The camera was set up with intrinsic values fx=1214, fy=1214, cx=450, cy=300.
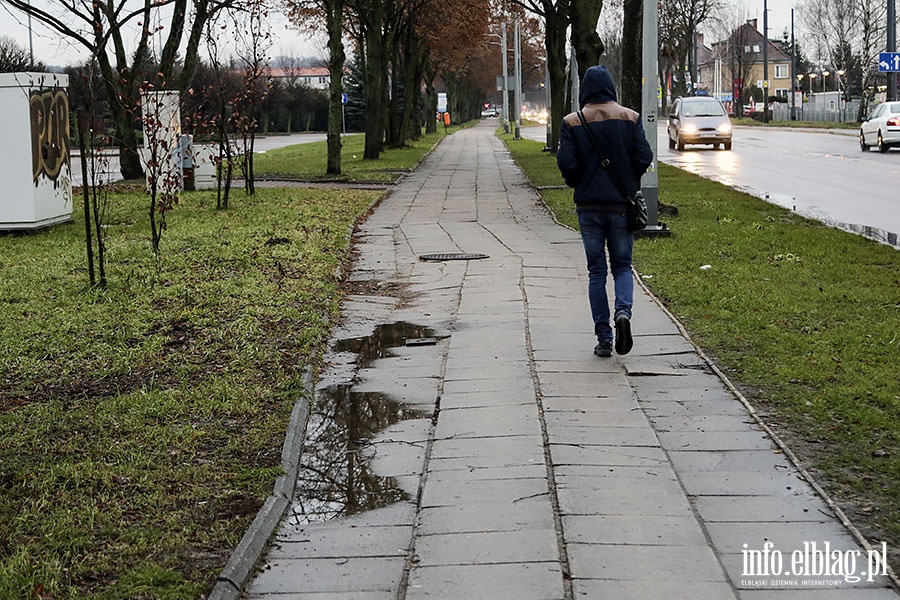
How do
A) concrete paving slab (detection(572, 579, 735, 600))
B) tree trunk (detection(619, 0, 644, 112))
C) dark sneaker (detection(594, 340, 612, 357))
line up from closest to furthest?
concrete paving slab (detection(572, 579, 735, 600)) → dark sneaker (detection(594, 340, 612, 357)) → tree trunk (detection(619, 0, 644, 112))

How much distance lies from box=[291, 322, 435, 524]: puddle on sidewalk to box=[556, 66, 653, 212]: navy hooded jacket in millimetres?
1775

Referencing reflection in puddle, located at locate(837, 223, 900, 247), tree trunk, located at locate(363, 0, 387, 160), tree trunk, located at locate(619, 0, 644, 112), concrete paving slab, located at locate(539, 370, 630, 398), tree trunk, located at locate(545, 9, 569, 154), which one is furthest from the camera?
tree trunk, located at locate(545, 9, 569, 154)

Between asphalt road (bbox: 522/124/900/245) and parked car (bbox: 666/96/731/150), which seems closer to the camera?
asphalt road (bbox: 522/124/900/245)

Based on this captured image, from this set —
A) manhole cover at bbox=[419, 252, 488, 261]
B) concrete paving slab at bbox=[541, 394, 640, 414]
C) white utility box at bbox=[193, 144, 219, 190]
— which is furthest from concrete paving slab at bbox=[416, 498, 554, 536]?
white utility box at bbox=[193, 144, 219, 190]

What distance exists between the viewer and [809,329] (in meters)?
8.52

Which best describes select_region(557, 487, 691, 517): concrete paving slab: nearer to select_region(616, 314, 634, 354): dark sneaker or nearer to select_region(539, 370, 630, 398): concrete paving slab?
select_region(539, 370, 630, 398): concrete paving slab

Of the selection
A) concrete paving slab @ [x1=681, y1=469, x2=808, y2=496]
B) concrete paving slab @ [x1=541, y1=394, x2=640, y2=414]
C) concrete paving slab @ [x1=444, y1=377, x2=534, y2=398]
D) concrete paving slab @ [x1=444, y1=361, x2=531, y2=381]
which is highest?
concrete paving slab @ [x1=444, y1=361, x2=531, y2=381]

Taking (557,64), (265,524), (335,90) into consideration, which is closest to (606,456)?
(265,524)

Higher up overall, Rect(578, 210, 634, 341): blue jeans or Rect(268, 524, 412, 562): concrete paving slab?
Rect(578, 210, 634, 341): blue jeans

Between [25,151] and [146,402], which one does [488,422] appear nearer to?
[146,402]

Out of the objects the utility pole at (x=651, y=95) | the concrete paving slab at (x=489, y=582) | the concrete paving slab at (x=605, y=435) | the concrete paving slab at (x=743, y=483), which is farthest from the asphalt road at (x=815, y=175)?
the concrete paving slab at (x=489, y=582)

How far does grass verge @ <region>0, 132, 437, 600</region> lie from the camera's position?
4.50 meters

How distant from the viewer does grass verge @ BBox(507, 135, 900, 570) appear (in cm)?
555

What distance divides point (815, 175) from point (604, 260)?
20.0 metres
